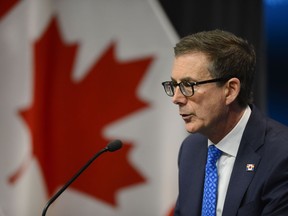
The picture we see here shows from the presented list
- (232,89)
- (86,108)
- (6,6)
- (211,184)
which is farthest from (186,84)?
(6,6)

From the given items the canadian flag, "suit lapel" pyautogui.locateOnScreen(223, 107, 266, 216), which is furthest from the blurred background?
"suit lapel" pyautogui.locateOnScreen(223, 107, 266, 216)

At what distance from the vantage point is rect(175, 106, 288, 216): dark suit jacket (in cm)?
165

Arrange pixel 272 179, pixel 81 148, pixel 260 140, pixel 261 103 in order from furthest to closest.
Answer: pixel 81 148, pixel 261 103, pixel 260 140, pixel 272 179

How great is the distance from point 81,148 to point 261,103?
118cm

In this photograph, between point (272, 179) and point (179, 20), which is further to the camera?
point (179, 20)

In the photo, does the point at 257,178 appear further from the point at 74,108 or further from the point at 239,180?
the point at 74,108

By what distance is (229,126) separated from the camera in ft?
6.05

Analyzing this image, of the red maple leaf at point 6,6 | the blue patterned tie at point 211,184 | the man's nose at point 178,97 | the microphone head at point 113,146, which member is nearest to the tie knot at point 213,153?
the blue patterned tie at point 211,184

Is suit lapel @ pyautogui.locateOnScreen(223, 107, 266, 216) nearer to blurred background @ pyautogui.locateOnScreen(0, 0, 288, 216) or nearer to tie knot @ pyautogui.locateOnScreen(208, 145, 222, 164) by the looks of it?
tie knot @ pyautogui.locateOnScreen(208, 145, 222, 164)

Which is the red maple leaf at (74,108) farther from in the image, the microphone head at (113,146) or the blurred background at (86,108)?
the microphone head at (113,146)

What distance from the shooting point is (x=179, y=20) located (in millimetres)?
3168

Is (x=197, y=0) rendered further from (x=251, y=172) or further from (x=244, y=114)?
(x=251, y=172)

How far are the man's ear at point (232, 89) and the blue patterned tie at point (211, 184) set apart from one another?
0.20m

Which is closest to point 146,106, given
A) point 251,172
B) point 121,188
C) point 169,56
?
point 169,56
